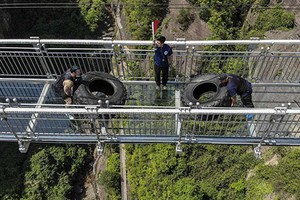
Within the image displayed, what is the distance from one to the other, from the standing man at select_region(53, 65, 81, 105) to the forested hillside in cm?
764

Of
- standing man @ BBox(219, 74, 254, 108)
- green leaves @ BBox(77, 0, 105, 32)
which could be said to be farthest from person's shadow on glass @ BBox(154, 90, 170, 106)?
green leaves @ BBox(77, 0, 105, 32)

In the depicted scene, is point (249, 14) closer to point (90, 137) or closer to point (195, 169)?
point (195, 169)

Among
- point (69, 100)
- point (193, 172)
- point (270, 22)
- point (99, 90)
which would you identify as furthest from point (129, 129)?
point (270, 22)

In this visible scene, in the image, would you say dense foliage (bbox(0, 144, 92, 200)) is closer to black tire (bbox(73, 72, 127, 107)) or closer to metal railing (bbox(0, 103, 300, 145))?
black tire (bbox(73, 72, 127, 107))

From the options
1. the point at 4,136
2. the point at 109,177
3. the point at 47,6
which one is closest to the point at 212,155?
the point at 109,177

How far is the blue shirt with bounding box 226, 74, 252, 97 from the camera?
7879 millimetres

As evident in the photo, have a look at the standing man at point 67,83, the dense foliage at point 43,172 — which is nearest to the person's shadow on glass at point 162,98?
the standing man at point 67,83

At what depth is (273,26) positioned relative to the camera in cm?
1784

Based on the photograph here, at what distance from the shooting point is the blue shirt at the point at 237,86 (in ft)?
25.8

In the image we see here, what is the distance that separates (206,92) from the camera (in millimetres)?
8812

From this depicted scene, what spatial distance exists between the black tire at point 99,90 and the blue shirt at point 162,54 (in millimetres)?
1084

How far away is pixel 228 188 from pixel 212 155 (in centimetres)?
155

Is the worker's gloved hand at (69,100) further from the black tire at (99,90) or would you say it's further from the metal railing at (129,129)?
the metal railing at (129,129)

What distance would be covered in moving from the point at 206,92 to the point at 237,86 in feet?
3.48
